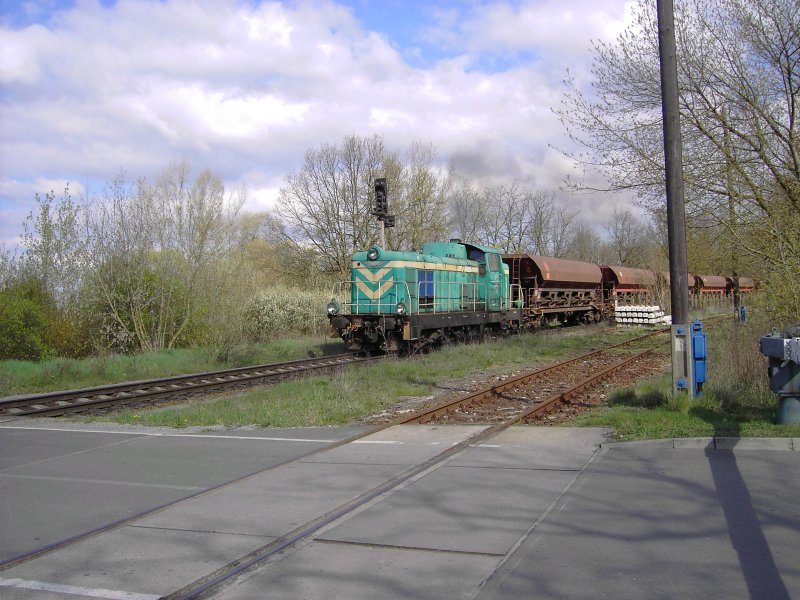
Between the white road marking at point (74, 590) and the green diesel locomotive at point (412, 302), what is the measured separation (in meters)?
14.7

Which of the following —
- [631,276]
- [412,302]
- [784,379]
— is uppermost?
[631,276]

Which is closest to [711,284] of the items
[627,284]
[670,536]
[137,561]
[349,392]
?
[627,284]

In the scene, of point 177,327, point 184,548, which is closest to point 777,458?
point 184,548

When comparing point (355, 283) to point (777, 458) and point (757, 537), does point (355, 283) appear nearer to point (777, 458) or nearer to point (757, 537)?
point (777, 458)

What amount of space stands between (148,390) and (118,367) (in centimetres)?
479

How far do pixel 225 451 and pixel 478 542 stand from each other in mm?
4618

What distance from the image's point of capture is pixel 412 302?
20.0m

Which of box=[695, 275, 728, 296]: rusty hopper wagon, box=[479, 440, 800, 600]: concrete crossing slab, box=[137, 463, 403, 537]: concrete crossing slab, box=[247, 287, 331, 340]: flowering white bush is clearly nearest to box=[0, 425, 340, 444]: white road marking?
box=[137, 463, 403, 537]: concrete crossing slab

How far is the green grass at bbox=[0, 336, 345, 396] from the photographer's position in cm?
1653

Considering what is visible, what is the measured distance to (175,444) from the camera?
908cm

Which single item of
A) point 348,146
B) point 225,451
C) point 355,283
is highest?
point 348,146

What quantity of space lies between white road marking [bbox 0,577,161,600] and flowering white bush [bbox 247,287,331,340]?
25020 millimetres

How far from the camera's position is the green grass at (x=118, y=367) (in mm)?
16531

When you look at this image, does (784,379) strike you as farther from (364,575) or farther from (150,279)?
(150,279)
